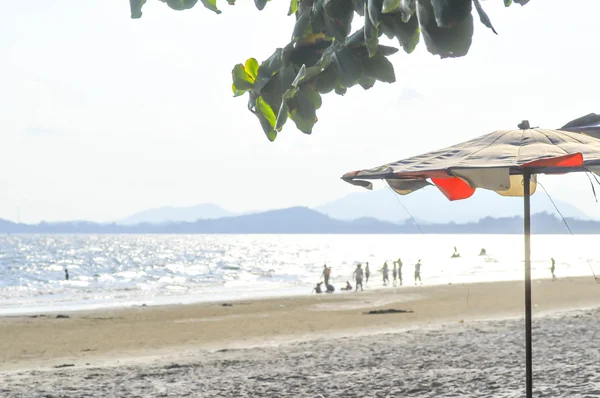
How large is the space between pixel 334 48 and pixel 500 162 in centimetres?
233

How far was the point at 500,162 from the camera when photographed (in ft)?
15.6

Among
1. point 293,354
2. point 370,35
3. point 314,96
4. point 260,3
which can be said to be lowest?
point 293,354

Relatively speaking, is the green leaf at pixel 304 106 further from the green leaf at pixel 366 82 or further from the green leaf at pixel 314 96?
the green leaf at pixel 366 82

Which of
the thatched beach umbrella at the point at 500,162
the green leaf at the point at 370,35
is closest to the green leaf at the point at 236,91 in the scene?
the green leaf at the point at 370,35

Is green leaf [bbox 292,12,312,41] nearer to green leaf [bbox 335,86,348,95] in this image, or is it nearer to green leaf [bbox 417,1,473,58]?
green leaf [bbox 335,86,348,95]

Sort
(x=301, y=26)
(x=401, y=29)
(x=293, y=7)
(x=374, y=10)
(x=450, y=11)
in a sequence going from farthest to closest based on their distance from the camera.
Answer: (x=293, y=7) < (x=301, y=26) < (x=401, y=29) < (x=374, y=10) < (x=450, y=11)

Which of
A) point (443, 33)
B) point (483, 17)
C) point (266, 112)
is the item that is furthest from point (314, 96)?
point (483, 17)

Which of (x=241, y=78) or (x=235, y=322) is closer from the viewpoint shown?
(x=241, y=78)

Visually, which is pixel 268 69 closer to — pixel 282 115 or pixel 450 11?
pixel 282 115

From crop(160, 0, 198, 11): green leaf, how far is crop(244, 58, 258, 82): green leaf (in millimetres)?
413

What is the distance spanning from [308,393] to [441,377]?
2030 mm

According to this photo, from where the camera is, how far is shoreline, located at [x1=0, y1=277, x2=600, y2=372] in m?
16.3

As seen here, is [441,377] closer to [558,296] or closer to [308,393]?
[308,393]

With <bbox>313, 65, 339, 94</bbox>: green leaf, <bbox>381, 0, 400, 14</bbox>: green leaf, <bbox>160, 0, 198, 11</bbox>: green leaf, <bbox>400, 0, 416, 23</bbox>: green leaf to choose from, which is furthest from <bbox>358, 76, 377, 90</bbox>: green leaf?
<bbox>160, 0, 198, 11</bbox>: green leaf
